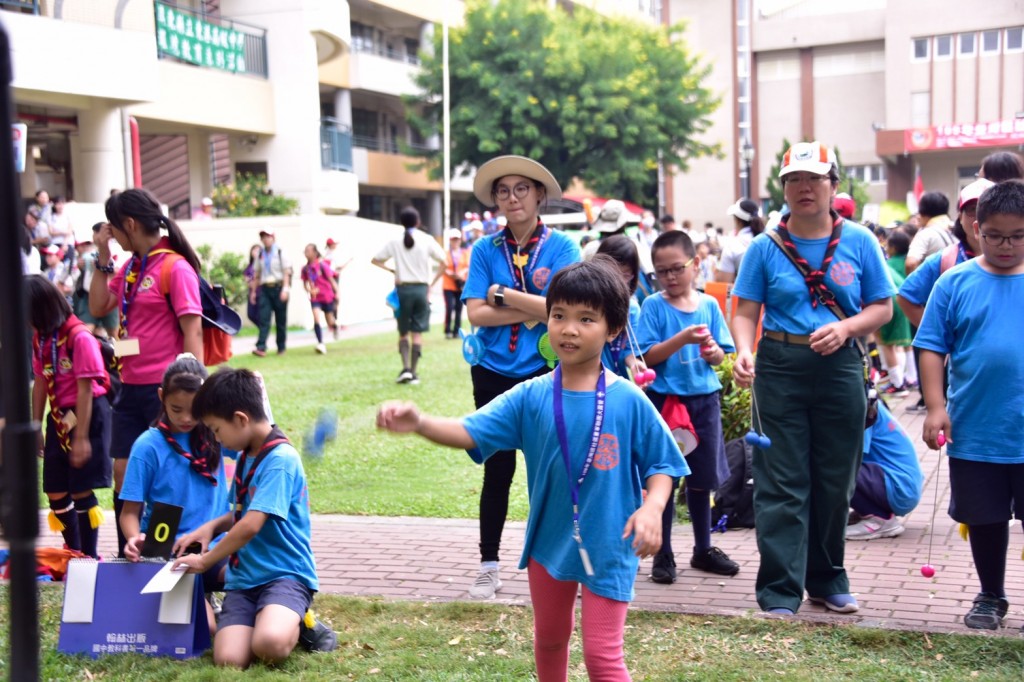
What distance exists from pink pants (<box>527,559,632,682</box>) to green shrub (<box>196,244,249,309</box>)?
19945 millimetres

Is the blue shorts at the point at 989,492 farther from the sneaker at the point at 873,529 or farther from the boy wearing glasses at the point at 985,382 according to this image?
the sneaker at the point at 873,529

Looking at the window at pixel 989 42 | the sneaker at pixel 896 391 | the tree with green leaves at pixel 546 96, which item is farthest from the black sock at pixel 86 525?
the window at pixel 989 42

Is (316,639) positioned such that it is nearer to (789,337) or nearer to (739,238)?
(789,337)

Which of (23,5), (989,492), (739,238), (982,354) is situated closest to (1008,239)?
(982,354)

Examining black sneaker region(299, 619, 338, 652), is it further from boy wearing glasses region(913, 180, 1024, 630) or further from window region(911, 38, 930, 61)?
window region(911, 38, 930, 61)

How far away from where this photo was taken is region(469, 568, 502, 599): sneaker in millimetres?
5395

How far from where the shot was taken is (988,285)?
457 centimetres

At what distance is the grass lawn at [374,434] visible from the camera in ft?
25.5

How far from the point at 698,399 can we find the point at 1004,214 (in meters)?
1.84

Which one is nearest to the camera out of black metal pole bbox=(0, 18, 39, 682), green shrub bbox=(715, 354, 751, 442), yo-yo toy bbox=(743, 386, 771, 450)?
black metal pole bbox=(0, 18, 39, 682)

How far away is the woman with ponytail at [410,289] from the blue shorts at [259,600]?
29.8 ft

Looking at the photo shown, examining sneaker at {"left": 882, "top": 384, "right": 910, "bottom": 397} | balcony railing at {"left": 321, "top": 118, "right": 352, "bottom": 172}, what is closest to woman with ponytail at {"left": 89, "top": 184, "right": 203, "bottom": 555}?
sneaker at {"left": 882, "top": 384, "right": 910, "bottom": 397}

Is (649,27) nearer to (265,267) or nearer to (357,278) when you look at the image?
(357,278)

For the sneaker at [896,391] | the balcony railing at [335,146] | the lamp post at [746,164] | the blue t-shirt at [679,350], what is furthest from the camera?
the lamp post at [746,164]
